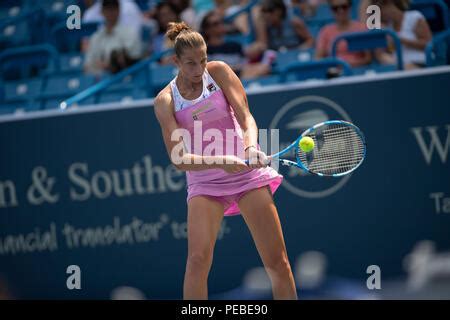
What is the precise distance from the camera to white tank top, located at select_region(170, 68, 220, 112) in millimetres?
4995

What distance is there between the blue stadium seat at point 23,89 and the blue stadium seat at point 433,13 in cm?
373

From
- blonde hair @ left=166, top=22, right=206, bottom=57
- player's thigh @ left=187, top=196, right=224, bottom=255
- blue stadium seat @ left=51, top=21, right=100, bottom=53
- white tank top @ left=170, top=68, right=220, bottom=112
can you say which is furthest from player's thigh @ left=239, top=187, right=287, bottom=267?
blue stadium seat @ left=51, top=21, right=100, bottom=53

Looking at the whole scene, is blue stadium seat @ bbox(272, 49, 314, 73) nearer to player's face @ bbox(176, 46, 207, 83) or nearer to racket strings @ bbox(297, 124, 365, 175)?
racket strings @ bbox(297, 124, 365, 175)

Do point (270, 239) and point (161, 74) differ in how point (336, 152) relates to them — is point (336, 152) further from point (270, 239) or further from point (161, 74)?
point (161, 74)

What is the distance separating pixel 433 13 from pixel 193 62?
11.1 ft

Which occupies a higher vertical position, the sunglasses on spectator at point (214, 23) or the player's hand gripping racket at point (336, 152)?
the sunglasses on spectator at point (214, 23)

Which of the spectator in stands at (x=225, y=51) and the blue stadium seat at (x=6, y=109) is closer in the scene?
the spectator in stands at (x=225, y=51)

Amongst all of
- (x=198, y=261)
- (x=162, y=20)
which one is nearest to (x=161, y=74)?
(x=162, y=20)

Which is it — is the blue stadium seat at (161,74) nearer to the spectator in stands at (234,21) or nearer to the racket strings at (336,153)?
the spectator in stands at (234,21)

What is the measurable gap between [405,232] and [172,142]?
261 centimetres

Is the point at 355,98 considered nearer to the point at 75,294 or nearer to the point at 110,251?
the point at 110,251

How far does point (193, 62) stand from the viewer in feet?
15.7

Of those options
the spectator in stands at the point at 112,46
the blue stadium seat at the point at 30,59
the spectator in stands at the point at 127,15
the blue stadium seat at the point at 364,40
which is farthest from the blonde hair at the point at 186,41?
the blue stadium seat at the point at 30,59

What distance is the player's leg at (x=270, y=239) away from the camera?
494 cm
